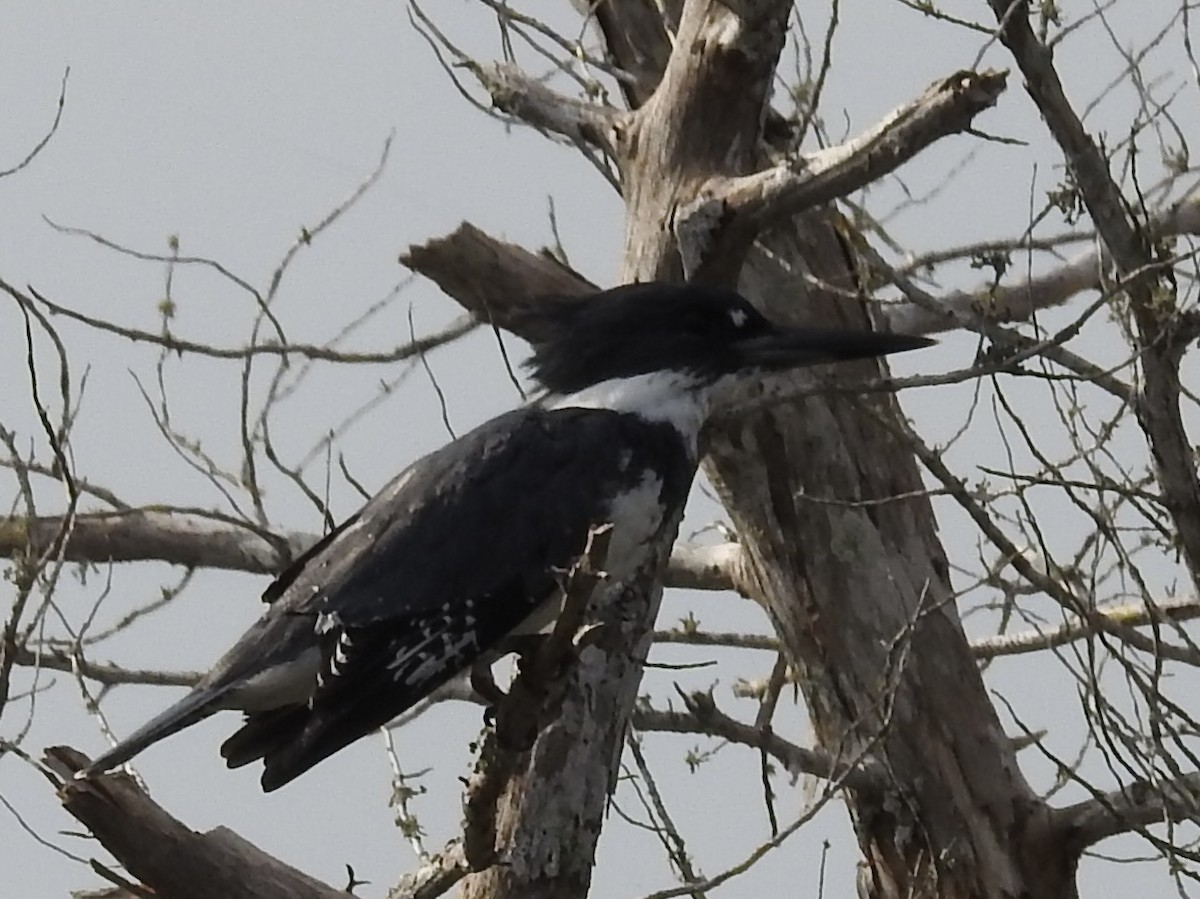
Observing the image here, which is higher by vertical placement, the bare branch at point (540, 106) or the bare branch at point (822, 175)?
the bare branch at point (540, 106)

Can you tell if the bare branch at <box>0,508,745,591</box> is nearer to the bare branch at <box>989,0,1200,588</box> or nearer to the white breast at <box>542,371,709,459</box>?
the white breast at <box>542,371,709,459</box>

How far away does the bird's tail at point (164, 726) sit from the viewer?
7.14ft

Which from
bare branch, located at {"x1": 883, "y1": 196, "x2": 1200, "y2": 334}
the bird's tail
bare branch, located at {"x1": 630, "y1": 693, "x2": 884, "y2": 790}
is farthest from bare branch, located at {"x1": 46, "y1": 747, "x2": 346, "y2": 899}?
bare branch, located at {"x1": 883, "y1": 196, "x2": 1200, "y2": 334}

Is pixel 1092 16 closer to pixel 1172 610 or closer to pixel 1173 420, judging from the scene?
pixel 1173 420

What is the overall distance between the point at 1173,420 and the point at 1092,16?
681 mm

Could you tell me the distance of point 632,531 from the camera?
254cm

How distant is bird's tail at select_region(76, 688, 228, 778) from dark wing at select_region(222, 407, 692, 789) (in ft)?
0.26

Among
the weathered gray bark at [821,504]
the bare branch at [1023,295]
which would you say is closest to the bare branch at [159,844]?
the weathered gray bark at [821,504]

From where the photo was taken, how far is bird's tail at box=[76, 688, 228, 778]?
85.7 inches

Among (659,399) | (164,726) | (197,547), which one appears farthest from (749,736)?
(197,547)

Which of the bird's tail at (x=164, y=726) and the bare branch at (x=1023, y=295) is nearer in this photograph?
the bird's tail at (x=164, y=726)

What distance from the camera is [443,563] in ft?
8.15

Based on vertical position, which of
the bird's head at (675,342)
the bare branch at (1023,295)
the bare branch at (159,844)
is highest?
the bare branch at (1023,295)

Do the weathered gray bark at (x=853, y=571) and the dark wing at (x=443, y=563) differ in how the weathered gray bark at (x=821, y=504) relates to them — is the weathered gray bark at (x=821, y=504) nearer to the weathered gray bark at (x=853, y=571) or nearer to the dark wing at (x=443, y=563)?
the weathered gray bark at (x=853, y=571)
